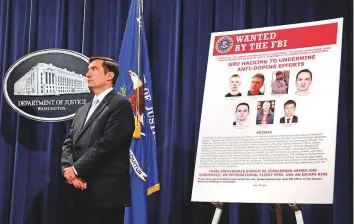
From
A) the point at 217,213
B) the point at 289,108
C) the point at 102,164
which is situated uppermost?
the point at 289,108

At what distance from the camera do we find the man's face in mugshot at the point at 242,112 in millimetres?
3465

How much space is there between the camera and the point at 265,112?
3.42 m

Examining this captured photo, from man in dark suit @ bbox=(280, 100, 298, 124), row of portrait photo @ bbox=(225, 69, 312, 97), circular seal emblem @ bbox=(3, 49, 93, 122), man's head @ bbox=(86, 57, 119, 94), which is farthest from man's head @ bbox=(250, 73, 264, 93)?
circular seal emblem @ bbox=(3, 49, 93, 122)

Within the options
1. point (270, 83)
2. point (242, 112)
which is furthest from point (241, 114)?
point (270, 83)

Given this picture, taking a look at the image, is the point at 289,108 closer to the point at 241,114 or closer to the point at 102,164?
the point at 241,114

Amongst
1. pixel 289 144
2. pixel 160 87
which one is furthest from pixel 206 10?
pixel 289 144

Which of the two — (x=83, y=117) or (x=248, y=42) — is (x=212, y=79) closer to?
(x=248, y=42)

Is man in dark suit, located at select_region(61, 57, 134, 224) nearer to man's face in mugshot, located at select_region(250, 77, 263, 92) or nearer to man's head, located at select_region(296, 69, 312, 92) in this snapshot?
man's face in mugshot, located at select_region(250, 77, 263, 92)

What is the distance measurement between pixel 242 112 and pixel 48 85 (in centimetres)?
176

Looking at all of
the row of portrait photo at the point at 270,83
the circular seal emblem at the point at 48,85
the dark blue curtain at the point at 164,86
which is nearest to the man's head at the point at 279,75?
the row of portrait photo at the point at 270,83

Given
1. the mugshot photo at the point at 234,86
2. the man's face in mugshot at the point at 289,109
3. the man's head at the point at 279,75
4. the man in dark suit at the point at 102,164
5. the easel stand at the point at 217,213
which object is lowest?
the easel stand at the point at 217,213

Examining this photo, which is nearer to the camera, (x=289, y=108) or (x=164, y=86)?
(x=289, y=108)

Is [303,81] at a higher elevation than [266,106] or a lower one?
higher

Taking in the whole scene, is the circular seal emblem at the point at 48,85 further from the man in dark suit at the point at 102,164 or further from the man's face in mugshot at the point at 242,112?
the man's face in mugshot at the point at 242,112
